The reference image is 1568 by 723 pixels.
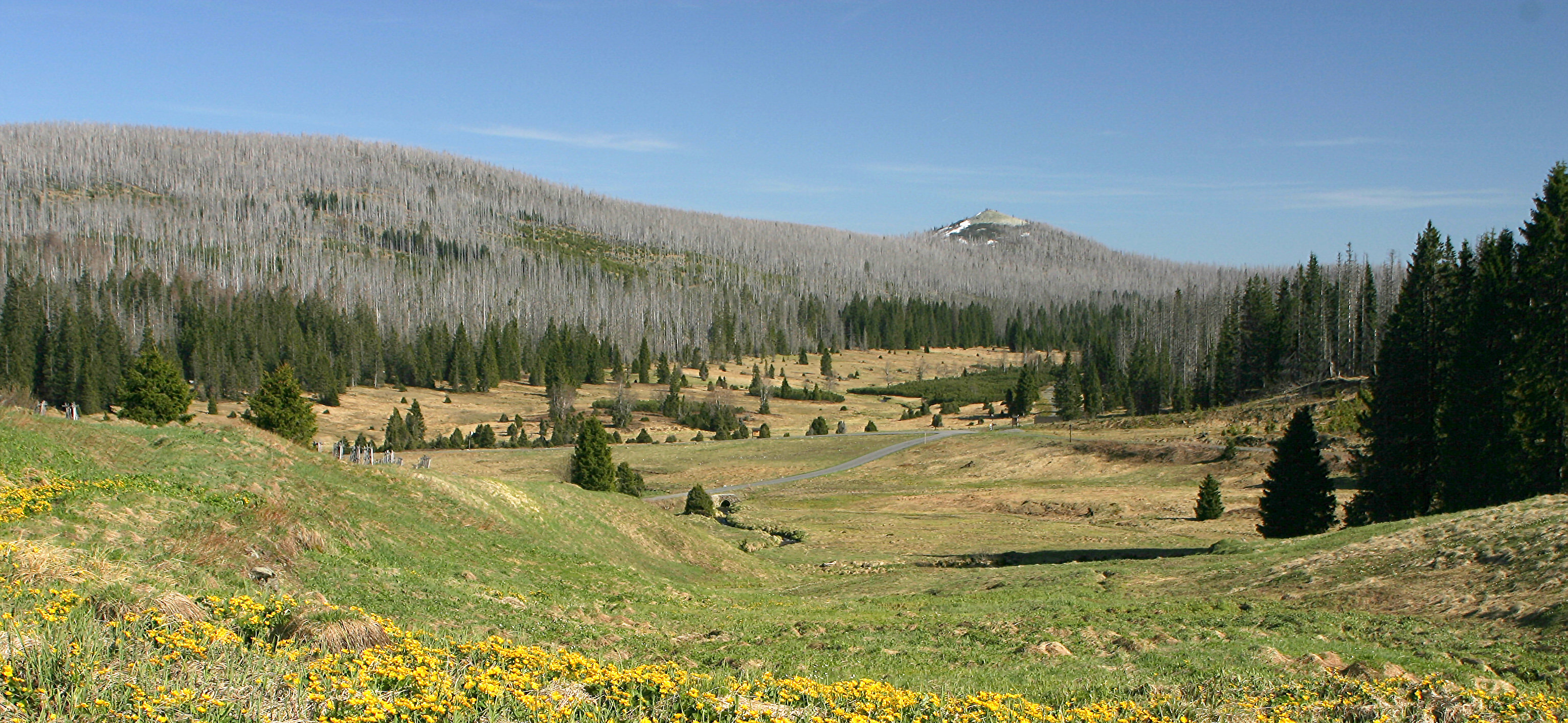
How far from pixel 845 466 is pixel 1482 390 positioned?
43.0 metres

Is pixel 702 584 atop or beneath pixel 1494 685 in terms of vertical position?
beneath

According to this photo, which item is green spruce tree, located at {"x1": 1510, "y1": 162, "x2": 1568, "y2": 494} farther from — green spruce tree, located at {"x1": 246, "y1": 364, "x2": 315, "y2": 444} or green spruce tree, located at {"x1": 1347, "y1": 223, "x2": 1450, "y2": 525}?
green spruce tree, located at {"x1": 246, "y1": 364, "x2": 315, "y2": 444}

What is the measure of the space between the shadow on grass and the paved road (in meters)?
24.6

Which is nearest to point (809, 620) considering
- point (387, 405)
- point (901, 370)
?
point (387, 405)

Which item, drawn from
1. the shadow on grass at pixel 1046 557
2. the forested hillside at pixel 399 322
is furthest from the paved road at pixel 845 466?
the forested hillside at pixel 399 322

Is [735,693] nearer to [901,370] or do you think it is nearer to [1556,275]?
[1556,275]

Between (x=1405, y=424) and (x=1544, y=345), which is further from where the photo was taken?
(x=1405, y=424)

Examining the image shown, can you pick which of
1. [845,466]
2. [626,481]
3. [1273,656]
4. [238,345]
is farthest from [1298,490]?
[238,345]

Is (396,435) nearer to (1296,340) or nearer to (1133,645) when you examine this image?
(1133,645)

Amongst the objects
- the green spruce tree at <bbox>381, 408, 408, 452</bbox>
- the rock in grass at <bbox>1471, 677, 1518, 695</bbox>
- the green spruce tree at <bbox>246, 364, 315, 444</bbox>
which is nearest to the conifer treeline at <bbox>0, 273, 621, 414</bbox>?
the green spruce tree at <bbox>381, 408, 408, 452</bbox>

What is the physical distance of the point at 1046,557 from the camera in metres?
35.1

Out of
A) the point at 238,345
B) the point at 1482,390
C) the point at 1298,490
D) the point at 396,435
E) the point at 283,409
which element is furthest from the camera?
the point at 238,345

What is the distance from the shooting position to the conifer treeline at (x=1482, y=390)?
3344cm

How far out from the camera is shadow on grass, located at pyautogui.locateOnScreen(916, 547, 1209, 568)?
33031 mm
